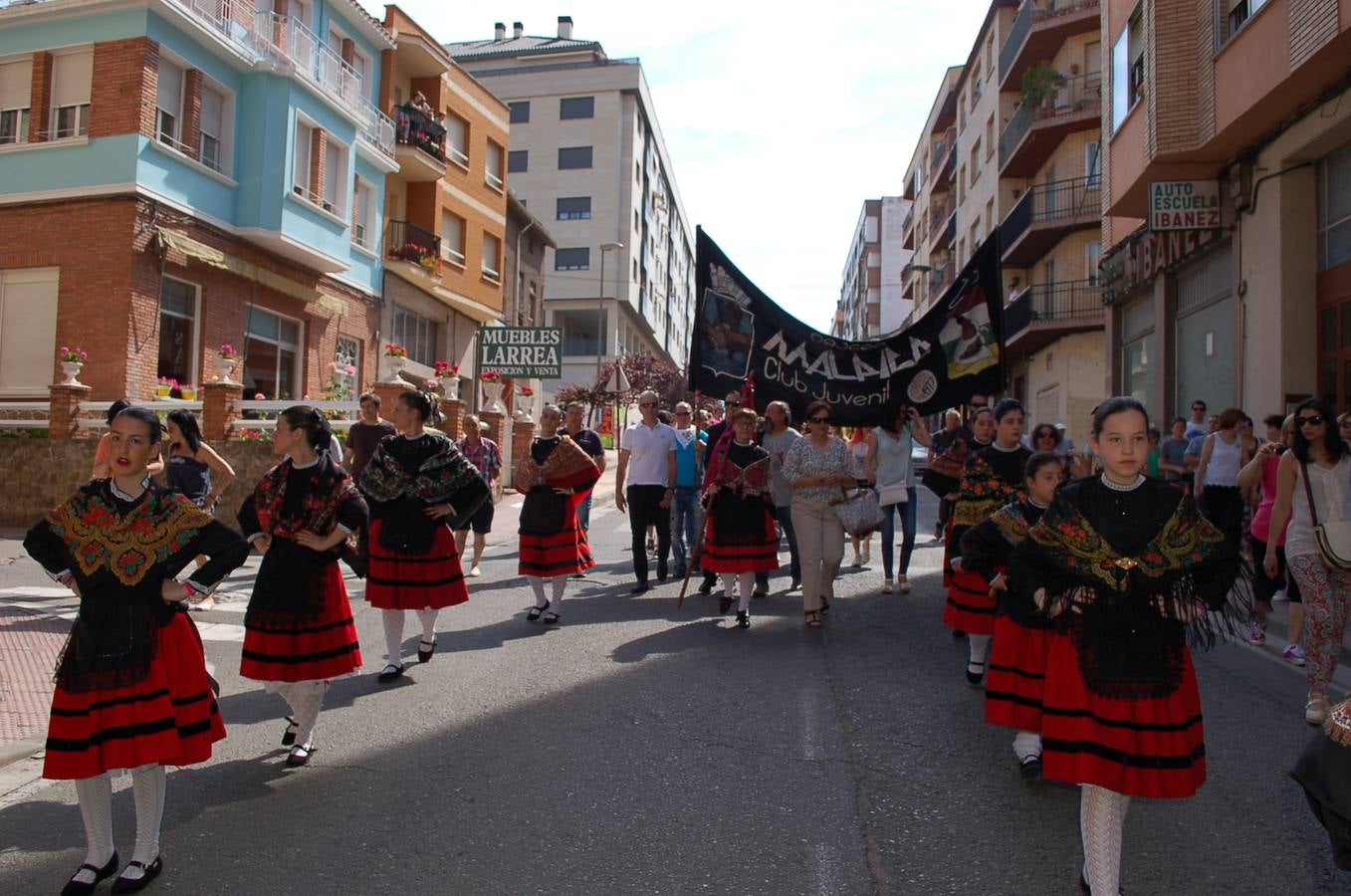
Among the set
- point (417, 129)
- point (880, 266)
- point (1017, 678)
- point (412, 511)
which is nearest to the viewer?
point (1017, 678)

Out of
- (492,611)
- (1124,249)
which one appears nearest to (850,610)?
(492,611)

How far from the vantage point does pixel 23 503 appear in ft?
53.1

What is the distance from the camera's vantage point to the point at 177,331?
18.1 metres

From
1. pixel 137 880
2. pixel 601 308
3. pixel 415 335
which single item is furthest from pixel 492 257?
pixel 137 880

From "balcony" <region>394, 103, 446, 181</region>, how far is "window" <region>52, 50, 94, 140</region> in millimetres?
7973

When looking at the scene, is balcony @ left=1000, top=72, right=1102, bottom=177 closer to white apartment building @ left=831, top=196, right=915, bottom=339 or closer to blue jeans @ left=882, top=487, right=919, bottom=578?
blue jeans @ left=882, top=487, right=919, bottom=578

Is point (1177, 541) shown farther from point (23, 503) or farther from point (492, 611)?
point (23, 503)

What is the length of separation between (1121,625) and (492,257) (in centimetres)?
2901

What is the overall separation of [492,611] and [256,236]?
12.5 m

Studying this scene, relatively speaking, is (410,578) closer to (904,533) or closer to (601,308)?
(904,533)

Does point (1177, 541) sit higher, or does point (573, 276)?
point (573, 276)

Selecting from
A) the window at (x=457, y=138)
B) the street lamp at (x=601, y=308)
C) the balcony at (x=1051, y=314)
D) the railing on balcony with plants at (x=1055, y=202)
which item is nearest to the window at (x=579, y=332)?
the street lamp at (x=601, y=308)

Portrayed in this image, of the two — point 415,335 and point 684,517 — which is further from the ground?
point 415,335

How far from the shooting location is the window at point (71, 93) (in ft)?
56.7
